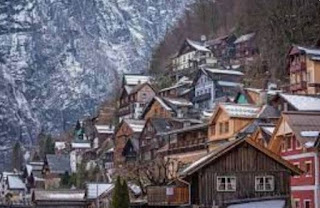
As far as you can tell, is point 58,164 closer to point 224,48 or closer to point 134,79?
point 134,79

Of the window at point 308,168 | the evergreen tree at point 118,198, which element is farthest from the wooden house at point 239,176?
the window at point 308,168

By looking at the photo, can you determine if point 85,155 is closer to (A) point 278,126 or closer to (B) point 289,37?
(B) point 289,37

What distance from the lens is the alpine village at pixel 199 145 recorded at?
1614 inches

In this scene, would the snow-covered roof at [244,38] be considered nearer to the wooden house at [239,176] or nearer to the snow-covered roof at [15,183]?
the snow-covered roof at [15,183]

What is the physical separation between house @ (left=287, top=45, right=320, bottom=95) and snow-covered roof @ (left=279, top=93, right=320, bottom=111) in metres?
13.1

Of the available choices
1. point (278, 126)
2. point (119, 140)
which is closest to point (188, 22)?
point (119, 140)

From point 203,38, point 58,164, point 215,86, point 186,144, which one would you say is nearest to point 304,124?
point 186,144

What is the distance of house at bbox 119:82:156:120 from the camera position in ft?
355

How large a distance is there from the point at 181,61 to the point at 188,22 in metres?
26.1

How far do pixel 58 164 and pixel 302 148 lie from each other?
58.3m

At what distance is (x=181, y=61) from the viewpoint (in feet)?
400

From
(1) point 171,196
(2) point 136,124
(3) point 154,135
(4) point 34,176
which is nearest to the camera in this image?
(1) point 171,196

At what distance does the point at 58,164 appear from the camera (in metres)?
102

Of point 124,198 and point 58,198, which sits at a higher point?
point 124,198
